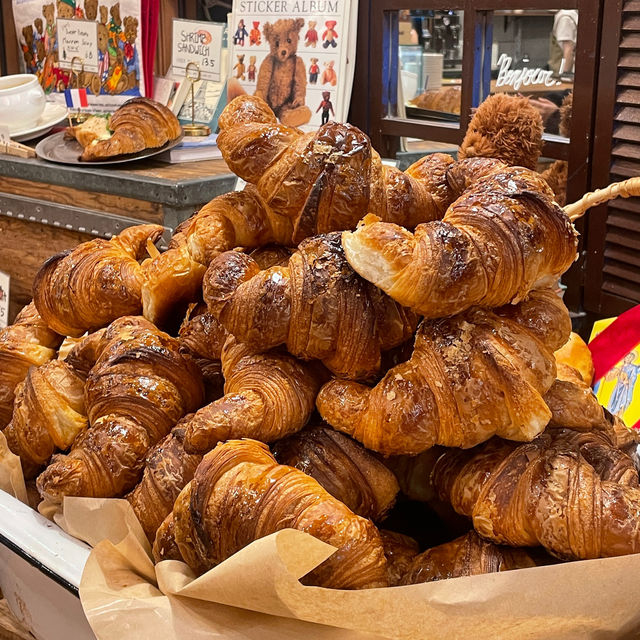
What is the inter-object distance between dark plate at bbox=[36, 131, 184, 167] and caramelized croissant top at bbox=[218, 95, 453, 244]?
1303mm

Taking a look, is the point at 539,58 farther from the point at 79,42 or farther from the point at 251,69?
the point at 79,42

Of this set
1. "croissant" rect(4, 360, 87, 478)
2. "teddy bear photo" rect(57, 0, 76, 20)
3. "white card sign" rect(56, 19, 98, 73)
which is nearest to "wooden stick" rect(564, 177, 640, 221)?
"croissant" rect(4, 360, 87, 478)

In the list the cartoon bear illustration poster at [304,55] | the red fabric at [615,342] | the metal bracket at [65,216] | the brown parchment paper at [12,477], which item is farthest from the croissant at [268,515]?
the cartoon bear illustration poster at [304,55]

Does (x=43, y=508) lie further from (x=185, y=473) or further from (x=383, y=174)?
(x=383, y=174)

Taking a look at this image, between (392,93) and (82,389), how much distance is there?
1694 mm

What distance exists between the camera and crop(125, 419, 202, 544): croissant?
85 centimetres

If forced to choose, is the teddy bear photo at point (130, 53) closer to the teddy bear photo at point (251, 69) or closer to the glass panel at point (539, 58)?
the teddy bear photo at point (251, 69)

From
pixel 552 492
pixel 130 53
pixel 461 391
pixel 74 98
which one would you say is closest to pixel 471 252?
pixel 461 391

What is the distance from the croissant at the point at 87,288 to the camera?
1.11m

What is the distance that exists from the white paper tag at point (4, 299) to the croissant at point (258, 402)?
4.48 ft

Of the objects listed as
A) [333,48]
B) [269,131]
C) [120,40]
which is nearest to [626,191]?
[269,131]

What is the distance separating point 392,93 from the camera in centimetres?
246

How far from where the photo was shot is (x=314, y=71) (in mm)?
2396

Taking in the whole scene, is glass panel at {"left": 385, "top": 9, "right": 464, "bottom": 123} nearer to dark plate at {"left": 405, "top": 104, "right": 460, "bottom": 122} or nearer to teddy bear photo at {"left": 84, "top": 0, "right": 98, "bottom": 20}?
dark plate at {"left": 405, "top": 104, "right": 460, "bottom": 122}
